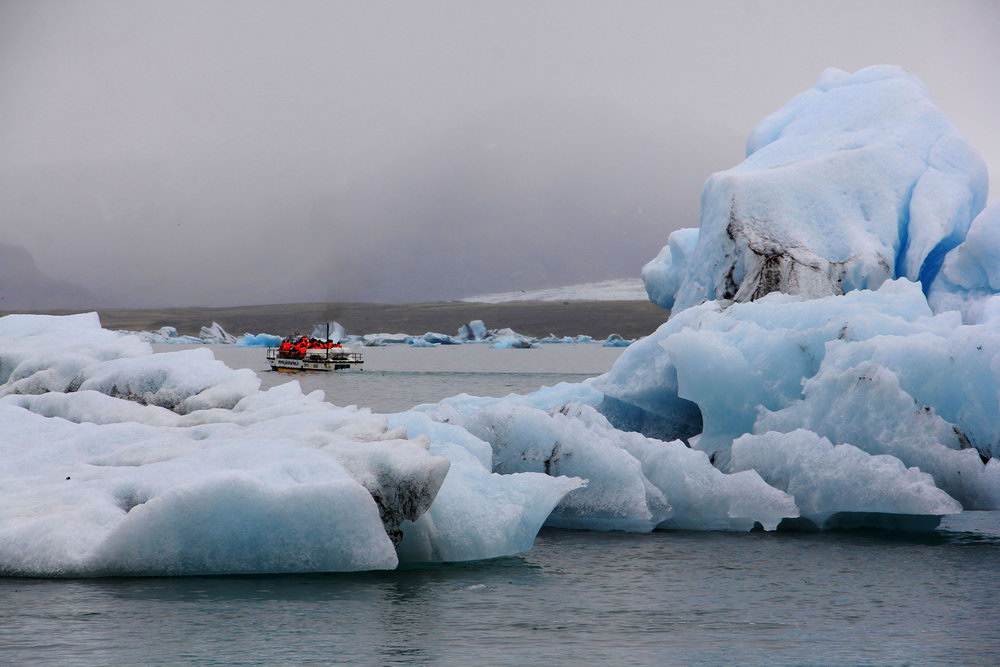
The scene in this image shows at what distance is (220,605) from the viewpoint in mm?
7730

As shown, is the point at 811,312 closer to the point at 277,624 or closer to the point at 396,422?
the point at 396,422

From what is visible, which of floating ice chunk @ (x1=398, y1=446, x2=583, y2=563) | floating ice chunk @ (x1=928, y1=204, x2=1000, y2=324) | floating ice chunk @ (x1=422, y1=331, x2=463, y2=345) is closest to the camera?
floating ice chunk @ (x1=398, y1=446, x2=583, y2=563)

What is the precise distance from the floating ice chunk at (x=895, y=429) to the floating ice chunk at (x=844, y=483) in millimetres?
471

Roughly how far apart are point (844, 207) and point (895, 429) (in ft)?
20.3

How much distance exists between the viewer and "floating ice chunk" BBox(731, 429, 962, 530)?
11094 millimetres

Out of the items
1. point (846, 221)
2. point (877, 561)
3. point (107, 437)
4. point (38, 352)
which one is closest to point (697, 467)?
point (877, 561)

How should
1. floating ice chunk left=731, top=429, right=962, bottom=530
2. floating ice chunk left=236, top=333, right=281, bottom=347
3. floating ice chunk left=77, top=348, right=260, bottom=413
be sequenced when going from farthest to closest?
floating ice chunk left=236, top=333, right=281, bottom=347 < floating ice chunk left=77, top=348, right=260, bottom=413 < floating ice chunk left=731, top=429, right=962, bottom=530

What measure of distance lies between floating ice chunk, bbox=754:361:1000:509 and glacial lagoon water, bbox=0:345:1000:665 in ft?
3.44

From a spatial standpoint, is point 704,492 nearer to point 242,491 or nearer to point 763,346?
point 763,346

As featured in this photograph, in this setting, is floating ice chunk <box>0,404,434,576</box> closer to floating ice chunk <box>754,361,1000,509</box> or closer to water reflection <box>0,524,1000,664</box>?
water reflection <box>0,524,1000,664</box>

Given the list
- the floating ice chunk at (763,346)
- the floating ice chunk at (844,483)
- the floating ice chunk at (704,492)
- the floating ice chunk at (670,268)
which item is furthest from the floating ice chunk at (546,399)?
the floating ice chunk at (670,268)

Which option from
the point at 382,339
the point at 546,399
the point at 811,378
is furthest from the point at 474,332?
the point at 811,378

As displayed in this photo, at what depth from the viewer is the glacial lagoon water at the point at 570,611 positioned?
22.2 ft

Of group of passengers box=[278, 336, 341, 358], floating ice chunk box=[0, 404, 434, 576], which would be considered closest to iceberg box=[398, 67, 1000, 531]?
floating ice chunk box=[0, 404, 434, 576]
